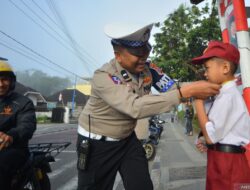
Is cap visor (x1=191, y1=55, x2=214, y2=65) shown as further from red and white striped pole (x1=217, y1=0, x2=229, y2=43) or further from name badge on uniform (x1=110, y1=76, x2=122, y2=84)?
red and white striped pole (x1=217, y1=0, x2=229, y2=43)

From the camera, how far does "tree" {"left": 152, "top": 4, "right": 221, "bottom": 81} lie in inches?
688

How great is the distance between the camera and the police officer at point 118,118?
237 centimetres

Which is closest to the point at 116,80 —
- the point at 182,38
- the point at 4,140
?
the point at 4,140

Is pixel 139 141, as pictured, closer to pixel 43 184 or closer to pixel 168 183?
pixel 43 184

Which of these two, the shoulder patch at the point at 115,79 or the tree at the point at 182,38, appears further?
the tree at the point at 182,38

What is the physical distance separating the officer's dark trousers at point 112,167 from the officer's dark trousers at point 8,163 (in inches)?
35.6

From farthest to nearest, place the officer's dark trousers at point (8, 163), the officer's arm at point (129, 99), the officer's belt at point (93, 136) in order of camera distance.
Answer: the officer's dark trousers at point (8, 163) → the officer's belt at point (93, 136) → the officer's arm at point (129, 99)

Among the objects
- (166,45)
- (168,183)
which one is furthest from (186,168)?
(166,45)

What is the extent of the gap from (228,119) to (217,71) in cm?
31

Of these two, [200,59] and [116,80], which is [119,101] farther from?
[200,59]

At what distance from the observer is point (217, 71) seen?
233 cm

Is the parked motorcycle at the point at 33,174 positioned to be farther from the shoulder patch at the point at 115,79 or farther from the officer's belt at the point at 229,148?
the officer's belt at the point at 229,148

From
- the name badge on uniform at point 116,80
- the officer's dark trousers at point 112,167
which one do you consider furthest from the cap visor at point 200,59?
the officer's dark trousers at point 112,167

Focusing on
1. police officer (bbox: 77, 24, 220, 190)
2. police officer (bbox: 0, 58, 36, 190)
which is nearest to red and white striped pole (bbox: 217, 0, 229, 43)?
police officer (bbox: 77, 24, 220, 190)
